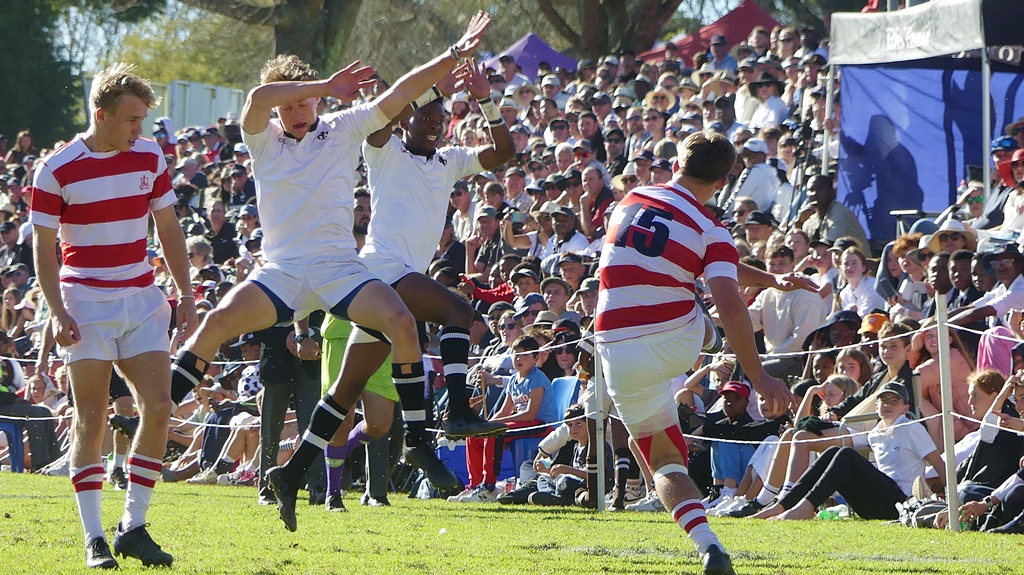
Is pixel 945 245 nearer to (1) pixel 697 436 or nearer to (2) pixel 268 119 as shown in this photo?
(1) pixel 697 436

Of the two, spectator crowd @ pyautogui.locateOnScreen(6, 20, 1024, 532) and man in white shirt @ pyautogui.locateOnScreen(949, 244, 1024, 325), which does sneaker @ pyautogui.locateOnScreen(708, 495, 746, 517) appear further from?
man in white shirt @ pyautogui.locateOnScreen(949, 244, 1024, 325)

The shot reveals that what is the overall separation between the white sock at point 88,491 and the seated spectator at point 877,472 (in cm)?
450

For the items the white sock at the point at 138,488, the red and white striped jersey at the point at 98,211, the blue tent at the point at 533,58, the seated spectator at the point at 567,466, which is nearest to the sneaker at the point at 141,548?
the white sock at the point at 138,488

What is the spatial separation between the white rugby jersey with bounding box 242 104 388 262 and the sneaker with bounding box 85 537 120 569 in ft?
5.06

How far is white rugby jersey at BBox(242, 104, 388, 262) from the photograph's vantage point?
6.91 metres

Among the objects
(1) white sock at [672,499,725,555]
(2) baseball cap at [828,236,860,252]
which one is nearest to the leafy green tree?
(2) baseball cap at [828,236,860,252]

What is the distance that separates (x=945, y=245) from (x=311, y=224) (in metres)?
5.95

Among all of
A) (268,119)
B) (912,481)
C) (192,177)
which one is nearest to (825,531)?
(912,481)

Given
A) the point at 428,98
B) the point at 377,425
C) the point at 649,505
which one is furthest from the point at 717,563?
the point at 649,505

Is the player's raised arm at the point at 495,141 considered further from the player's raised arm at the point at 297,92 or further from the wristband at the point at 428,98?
the player's raised arm at the point at 297,92

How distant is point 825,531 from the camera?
8320 millimetres

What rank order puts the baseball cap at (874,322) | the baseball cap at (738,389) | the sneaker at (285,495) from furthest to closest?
the baseball cap at (874,322)
the baseball cap at (738,389)
the sneaker at (285,495)

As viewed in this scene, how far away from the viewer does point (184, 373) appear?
22.2ft

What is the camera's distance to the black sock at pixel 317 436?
712cm
